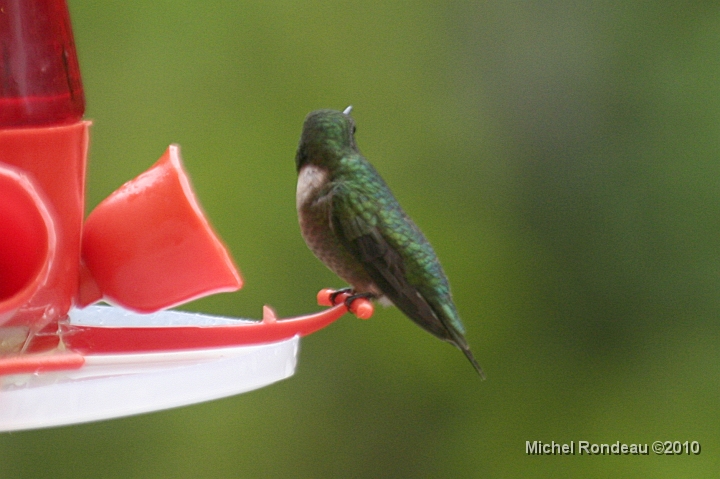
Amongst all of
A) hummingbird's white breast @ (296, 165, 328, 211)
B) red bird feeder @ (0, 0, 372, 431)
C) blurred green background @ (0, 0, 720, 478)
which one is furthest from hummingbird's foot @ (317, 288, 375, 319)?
blurred green background @ (0, 0, 720, 478)

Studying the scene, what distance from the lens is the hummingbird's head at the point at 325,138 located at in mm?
1881

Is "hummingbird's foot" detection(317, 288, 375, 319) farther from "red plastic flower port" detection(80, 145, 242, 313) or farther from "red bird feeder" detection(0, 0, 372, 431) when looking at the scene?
"red plastic flower port" detection(80, 145, 242, 313)

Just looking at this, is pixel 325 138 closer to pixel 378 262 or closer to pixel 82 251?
pixel 378 262

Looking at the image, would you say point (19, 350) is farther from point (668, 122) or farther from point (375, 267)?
point (668, 122)

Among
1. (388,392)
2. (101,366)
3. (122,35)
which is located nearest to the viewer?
(101,366)

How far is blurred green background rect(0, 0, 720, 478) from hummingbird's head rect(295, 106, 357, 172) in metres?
1.38

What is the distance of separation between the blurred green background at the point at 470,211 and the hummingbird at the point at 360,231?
138cm

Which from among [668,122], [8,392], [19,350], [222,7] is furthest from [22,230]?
[668,122]

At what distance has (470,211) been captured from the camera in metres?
3.49

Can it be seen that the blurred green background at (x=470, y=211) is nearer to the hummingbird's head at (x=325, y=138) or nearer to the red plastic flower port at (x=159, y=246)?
the hummingbird's head at (x=325, y=138)

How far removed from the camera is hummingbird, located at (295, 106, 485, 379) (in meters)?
1.80

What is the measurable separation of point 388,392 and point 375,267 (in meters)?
1.68

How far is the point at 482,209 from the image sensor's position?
3500 millimetres

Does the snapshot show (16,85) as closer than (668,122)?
Yes
